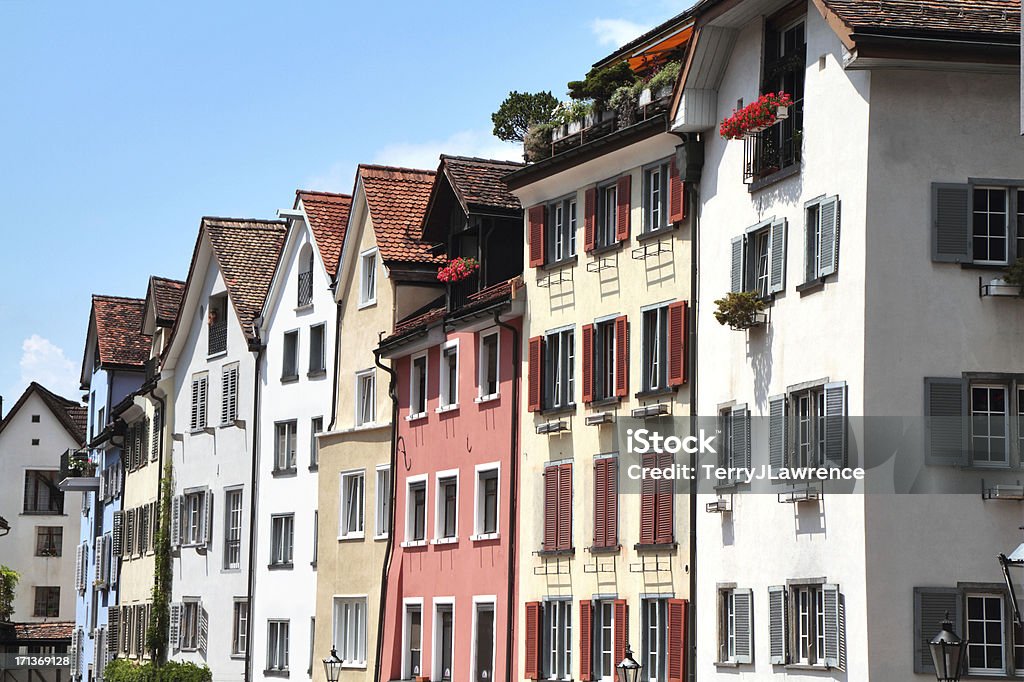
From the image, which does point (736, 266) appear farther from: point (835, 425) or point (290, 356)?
point (290, 356)

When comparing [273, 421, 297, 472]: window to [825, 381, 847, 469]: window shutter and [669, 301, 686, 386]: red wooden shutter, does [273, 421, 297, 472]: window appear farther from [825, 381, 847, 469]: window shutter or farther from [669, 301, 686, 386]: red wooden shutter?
[825, 381, 847, 469]: window shutter

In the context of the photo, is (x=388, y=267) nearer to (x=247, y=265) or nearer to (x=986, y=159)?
(x=247, y=265)

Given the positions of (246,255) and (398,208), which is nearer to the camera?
(398,208)

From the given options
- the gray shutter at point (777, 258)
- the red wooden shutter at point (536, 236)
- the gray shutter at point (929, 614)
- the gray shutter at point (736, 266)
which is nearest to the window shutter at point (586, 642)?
the red wooden shutter at point (536, 236)

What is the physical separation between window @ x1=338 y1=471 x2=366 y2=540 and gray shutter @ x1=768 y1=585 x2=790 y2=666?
64.6ft

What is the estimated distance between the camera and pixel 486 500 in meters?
42.1

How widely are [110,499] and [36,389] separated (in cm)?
2818

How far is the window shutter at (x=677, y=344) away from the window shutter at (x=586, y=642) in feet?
17.3

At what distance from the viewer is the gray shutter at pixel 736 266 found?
1262 inches

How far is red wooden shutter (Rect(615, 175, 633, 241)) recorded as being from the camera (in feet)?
119

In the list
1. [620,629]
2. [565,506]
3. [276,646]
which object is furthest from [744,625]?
[276,646]

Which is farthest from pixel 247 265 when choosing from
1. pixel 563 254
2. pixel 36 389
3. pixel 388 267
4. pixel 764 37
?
pixel 36 389

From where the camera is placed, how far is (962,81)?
28.7m

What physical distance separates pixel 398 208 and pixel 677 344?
16.6m
